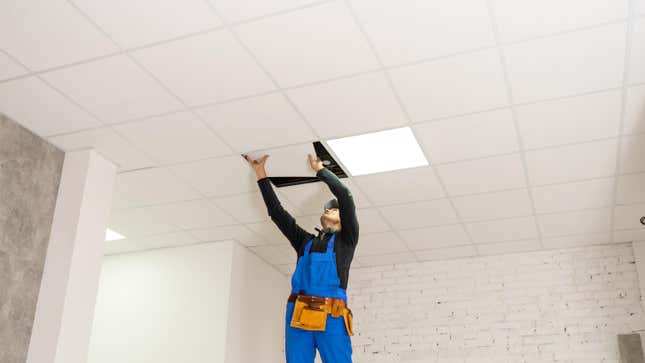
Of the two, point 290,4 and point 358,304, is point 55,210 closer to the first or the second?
point 290,4

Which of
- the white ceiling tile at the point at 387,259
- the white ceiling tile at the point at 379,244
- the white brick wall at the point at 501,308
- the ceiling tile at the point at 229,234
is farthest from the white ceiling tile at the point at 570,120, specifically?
the ceiling tile at the point at 229,234

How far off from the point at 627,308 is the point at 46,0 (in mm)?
5561

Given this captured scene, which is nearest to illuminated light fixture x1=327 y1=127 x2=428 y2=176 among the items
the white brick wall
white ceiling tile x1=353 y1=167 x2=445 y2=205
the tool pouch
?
white ceiling tile x1=353 y1=167 x2=445 y2=205

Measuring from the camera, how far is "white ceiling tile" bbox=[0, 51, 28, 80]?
384 centimetres

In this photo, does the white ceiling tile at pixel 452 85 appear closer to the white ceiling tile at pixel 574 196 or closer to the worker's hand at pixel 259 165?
the worker's hand at pixel 259 165

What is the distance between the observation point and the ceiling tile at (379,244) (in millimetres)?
6453

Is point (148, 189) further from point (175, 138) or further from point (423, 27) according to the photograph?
point (423, 27)

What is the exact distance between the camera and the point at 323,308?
382 cm

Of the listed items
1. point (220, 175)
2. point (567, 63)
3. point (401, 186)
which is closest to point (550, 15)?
point (567, 63)

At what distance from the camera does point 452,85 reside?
13.2 feet

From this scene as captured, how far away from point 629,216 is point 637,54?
8.39 ft

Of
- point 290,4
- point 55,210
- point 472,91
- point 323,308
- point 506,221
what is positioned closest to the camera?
point 290,4

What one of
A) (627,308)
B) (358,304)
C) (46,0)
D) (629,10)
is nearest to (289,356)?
(46,0)

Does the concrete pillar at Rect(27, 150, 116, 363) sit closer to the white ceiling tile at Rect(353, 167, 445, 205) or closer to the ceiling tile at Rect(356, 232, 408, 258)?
the white ceiling tile at Rect(353, 167, 445, 205)
